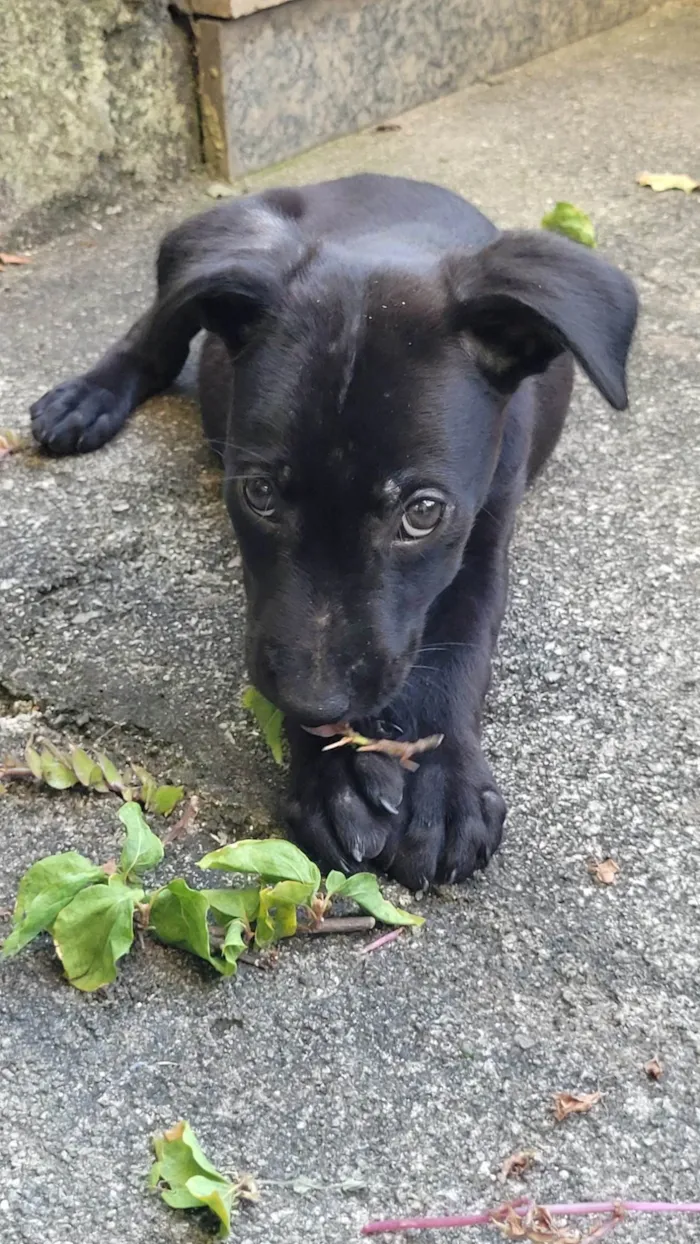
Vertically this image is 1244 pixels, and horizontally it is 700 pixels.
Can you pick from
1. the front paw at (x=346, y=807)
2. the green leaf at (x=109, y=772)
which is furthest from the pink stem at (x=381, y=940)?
the green leaf at (x=109, y=772)

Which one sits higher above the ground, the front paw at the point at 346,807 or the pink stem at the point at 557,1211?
the front paw at the point at 346,807

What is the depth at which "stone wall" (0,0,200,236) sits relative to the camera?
12.9 feet

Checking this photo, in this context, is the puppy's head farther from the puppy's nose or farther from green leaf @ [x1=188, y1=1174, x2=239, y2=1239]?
green leaf @ [x1=188, y1=1174, x2=239, y2=1239]

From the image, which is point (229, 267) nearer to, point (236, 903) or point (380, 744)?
point (380, 744)

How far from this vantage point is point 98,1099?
5.49 ft

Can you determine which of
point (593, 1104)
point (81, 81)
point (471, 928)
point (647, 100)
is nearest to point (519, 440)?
point (471, 928)

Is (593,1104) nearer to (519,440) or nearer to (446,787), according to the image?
(446,787)

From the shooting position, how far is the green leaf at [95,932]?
5.75 ft

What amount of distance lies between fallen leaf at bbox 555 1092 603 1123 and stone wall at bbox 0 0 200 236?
3382 millimetres

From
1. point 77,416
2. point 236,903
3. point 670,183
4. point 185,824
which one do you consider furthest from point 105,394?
point 670,183

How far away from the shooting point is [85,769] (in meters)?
2.14

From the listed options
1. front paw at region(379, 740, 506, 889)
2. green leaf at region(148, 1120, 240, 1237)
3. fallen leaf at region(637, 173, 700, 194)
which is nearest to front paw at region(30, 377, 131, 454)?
front paw at region(379, 740, 506, 889)

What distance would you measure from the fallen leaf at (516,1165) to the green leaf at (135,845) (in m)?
0.64

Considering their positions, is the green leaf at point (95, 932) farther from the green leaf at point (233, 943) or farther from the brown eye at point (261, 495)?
the brown eye at point (261, 495)
